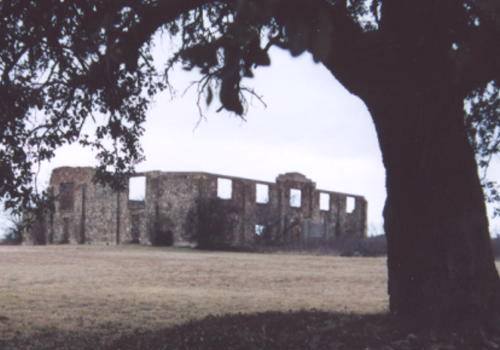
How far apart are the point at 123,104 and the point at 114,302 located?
3.43 m

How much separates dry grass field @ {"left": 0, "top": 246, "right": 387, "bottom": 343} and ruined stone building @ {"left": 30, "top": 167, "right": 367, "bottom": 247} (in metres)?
15.3

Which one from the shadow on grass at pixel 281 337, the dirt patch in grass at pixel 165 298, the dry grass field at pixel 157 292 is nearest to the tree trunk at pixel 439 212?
the shadow on grass at pixel 281 337

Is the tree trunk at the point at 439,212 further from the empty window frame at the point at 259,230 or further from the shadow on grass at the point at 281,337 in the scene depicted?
the empty window frame at the point at 259,230

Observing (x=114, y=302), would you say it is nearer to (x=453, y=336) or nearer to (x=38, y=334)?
(x=38, y=334)

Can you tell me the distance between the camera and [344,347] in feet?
21.7

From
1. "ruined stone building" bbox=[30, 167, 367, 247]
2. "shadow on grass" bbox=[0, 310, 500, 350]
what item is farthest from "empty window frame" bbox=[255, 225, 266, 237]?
"shadow on grass" bbox=[0, 310, 500, 350]

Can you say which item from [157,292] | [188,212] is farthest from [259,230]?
[157,292]

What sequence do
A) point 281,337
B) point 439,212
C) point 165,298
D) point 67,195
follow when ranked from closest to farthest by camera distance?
point 439,212 < point 281,337 < point 165,298 < point 67,195

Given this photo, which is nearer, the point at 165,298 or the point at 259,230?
the point at 165,298

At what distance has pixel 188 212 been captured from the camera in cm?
3719

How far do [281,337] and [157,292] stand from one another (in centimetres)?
686

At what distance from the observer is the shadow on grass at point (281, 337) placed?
6.62 m

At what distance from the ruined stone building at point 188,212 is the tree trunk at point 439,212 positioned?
29.5m

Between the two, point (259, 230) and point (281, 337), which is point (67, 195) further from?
point (281, 337)
